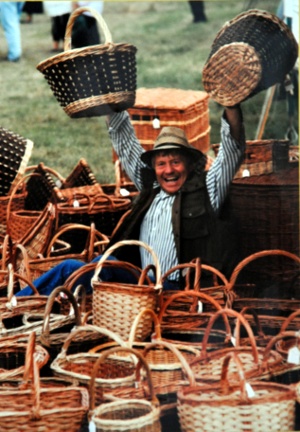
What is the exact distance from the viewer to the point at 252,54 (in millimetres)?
5977

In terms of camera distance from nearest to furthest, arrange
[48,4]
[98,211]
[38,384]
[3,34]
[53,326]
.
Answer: [38,384], [53,326], [48,4], [3,34], [98,211]

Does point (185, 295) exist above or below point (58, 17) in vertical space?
below

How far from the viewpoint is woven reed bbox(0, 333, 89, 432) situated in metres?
5.12

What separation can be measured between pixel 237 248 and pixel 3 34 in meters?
1.82

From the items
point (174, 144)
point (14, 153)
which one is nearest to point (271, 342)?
point (174, 144)

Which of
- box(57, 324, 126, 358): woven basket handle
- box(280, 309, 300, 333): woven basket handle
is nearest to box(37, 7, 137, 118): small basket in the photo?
box(57, 324, 126, 358): woven basket handle

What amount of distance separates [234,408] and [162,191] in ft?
6.09

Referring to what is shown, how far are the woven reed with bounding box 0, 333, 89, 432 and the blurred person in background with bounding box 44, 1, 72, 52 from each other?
203cm

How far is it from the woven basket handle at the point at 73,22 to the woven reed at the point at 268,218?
126 centimetres

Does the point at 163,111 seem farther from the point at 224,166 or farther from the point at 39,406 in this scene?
the point at 39,406

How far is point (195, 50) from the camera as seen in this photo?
23.1 feet

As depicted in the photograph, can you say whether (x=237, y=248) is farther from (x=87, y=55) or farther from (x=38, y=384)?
(x=38, y=384)

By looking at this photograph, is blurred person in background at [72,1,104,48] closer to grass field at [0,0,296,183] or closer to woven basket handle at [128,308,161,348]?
grass field at [0,0,296,183]

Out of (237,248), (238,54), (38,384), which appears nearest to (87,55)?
(238,54)
